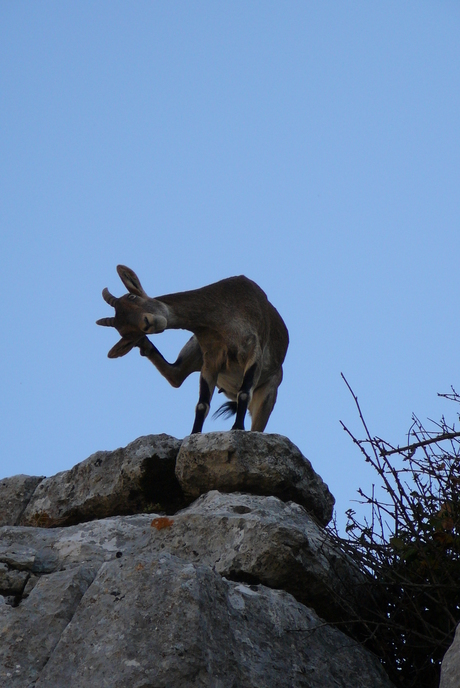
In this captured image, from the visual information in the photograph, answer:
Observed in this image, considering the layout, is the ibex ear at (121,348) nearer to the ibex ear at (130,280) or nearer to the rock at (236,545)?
the ibex ear at (130,280)

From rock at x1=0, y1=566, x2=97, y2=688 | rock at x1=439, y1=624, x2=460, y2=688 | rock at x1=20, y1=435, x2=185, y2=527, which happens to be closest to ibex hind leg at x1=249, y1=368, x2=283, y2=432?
rock at x1=20, y1=435, x2=185, y2=527

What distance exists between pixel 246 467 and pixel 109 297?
297cm

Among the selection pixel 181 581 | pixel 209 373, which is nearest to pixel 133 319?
pixel 209 373

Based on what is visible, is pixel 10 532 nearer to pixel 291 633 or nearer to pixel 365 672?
pixel 291 633

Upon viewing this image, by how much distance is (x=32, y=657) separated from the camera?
3.31m

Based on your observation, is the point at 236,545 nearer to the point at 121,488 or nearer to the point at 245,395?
the point at 121,488

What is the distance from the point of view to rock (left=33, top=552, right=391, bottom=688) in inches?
119

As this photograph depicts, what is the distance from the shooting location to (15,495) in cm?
544

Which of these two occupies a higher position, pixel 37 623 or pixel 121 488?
pixel 121 488

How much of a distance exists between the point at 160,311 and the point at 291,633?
3.77 meters

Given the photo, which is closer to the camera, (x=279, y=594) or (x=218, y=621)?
(x=218, y=621)

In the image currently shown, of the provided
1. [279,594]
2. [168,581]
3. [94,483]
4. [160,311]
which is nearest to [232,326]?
[160,311]

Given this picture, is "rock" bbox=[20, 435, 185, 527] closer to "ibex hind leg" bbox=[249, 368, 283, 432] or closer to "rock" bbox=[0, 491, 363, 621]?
"rock" bbox=[0, 491, 363, 621]

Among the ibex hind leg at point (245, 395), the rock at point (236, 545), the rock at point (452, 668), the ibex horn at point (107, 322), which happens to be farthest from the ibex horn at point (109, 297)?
the rock at point (452, 668)
